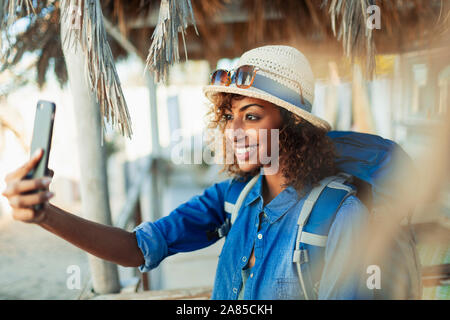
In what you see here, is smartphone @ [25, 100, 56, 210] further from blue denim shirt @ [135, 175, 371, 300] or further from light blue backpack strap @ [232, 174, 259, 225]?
light blue backpack strap @ [232, 174, 259, 225]

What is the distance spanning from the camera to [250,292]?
120 centimetres

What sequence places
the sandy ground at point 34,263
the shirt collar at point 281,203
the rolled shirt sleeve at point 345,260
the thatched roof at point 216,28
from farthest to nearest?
the sandy ground at point 34,263
the shirt collar at point 281,203
the thatched roof at point 216,28
the rolled shirt sleeve at point 345,260

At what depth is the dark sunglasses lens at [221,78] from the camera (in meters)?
1.33

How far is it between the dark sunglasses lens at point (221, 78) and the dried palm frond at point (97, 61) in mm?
401

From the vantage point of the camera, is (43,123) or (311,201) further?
(311,201)

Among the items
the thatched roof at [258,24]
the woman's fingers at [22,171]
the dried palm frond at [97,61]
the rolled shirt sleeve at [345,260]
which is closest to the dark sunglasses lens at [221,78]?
the dried palm frond at [97,61]

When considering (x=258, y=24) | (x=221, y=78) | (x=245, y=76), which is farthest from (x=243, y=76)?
(x=258, y=24)

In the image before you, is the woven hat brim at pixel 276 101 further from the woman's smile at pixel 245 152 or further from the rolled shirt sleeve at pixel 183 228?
the rolled shirt sleeve at pixel 183 228

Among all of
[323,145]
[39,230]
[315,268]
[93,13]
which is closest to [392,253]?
[315,268]

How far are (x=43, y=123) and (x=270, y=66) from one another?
0.79m

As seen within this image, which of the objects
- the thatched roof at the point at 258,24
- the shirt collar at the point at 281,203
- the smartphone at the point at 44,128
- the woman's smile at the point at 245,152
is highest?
the thatched roof at the point at 258,24

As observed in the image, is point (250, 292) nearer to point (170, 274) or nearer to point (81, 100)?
point (81, 100)

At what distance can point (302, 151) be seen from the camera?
1328mm

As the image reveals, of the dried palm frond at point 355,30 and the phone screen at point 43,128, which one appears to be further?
the dried palm frond at point 355,30
